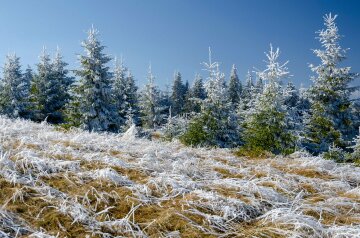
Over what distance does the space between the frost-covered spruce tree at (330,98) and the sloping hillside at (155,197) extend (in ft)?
67.2

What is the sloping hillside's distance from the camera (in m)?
3.81

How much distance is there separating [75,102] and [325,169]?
26.1 m

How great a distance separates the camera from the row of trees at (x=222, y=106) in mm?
20375

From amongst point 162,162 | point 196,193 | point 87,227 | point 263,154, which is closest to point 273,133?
point 263,154

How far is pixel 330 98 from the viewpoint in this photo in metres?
26.9

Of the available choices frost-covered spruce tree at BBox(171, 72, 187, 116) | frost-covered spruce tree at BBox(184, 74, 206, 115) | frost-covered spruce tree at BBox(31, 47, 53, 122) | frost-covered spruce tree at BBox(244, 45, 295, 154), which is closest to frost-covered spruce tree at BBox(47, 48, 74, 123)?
frost-covered spruce tree at BBox(31, 47, 53, 122)

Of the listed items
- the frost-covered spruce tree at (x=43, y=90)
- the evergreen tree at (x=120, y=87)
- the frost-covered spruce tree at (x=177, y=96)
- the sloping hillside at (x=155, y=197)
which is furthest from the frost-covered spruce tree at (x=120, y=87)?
the sloping hillside at (x=155, y=197)

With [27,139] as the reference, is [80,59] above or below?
above

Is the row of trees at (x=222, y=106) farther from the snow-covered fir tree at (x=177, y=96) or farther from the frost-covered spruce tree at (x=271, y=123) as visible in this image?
the snow-covered fir tree at (x=177, y=96)

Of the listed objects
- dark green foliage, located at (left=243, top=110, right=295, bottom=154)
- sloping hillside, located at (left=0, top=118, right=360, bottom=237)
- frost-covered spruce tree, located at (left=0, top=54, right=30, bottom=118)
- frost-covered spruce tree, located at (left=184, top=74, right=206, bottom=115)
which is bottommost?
sloping hillside, located at (left=0, top=118, right=360, bottom=237)

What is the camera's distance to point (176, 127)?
30.3 m

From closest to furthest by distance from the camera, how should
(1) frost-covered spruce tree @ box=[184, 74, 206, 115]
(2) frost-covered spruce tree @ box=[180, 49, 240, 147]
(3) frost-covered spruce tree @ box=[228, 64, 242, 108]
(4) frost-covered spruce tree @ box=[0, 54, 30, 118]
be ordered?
(2) frost-covered spruce tree @ box=[180, 49, 240, 147], (4) frost-covered spruce tree @ box=[0, 54, 30, 118], (3) frost-covered spruce tree @ box=[228, 64, 242, 108], (1) frost-covered spruce tree @ box=[184, 74, 206, 115]

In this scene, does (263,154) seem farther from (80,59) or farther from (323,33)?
(80,59)

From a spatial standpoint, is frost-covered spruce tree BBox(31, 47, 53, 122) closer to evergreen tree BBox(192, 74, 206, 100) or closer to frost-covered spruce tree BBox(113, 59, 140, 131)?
frost-covered spruce tree BBox(113, 59, 140, 131)
